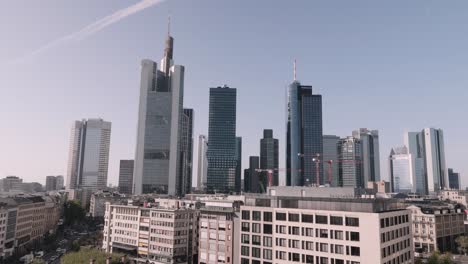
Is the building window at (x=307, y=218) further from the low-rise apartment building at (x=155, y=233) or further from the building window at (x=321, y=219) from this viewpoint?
the low-rise apartment building at (x=155, y=233)

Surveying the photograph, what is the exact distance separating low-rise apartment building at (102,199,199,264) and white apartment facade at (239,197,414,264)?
4281 cm

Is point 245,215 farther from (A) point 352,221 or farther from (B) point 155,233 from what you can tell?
(B) point 155,233

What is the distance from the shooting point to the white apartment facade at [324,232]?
8856 centimetres

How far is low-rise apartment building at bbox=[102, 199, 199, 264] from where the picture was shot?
150 m

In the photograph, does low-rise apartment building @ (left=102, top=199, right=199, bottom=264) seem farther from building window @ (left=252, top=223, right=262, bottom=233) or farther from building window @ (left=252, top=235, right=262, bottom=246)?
building window @ (left=252, top=235, right=262, bottom=246)

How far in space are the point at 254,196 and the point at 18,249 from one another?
12634cm

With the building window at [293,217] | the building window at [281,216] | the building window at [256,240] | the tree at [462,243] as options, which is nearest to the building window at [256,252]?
the building window at [256,240]

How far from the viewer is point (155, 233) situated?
158m

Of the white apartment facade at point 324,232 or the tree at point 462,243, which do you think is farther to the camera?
the tree at point 462,243

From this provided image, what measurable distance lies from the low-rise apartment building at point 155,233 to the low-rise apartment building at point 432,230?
330 ft

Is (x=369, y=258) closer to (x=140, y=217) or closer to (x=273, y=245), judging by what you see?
(x=273, y=245)

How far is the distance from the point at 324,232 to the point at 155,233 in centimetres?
8669

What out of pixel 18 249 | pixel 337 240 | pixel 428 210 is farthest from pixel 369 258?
pixel 18 249

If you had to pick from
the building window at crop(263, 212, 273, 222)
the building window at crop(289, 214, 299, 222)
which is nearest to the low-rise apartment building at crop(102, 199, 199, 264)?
the building window at crop(263, 212, 273, 222)
